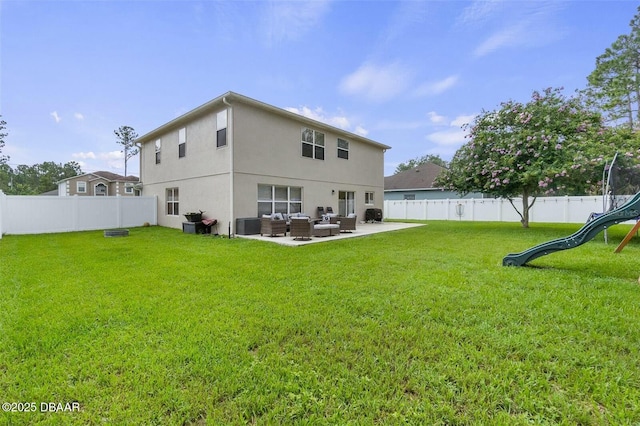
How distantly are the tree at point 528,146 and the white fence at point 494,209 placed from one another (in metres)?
5.62

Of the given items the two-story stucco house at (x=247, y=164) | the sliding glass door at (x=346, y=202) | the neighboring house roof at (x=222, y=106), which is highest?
the neighboring house roof at (x=222, y=106)

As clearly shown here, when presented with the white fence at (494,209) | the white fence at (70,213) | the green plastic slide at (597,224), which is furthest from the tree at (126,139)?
the green plastic slide at (597,224)

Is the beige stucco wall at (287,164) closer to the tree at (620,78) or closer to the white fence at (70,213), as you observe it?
the white fence at (70,213)

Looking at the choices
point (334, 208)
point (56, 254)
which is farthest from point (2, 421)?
point (334, 208)

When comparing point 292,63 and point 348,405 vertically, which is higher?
point 292,63

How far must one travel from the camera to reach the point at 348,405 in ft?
6.20

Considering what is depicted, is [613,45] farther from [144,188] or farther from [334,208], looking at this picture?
[144,188]

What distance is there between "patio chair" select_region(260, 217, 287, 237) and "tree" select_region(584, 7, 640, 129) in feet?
79.7

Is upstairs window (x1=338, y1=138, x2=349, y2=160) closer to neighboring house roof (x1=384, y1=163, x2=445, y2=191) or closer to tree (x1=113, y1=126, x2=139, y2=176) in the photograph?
neighboring house roof (x1=384, y1=163, x2=445, y2=191)

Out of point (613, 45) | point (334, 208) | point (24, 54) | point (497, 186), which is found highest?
point (613, 45)

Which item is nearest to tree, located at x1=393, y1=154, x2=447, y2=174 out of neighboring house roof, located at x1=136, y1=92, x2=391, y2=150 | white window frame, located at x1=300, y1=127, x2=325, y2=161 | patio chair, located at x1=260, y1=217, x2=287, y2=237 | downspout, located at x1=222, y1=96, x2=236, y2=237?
neighboring house roof, located at x1=136, y1=92, x2=391, y2=150

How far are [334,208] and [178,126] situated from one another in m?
8.59

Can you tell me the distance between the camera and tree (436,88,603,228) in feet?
34.5

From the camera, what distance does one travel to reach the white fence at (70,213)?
36.8 ft
